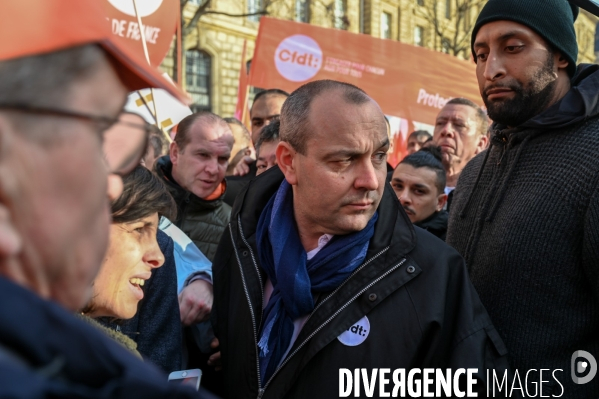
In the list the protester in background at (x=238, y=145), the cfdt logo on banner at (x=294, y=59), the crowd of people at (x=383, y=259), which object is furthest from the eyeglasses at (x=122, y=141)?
the cfdt logo on banner at (x=294, y=59)

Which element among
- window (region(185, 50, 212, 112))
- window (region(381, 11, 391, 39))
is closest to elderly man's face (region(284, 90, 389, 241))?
window (region(185, 50, 212, 112))

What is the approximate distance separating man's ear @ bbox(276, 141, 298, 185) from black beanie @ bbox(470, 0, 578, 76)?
948 mm

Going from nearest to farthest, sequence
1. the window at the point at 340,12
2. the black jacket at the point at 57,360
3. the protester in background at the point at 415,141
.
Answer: the black jacket at the point at 57,360
the protester in background at the point at 415,141
the window at the point at 340,12

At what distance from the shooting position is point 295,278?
216 centimetres

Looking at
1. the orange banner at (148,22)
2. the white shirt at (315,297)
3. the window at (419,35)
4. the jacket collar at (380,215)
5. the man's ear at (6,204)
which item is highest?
the man's ear at (6,204)

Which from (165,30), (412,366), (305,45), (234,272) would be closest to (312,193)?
(234,272)

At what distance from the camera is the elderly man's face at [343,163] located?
2236mm

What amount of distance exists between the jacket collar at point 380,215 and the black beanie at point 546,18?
80 centimetres

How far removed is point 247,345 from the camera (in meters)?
2.23

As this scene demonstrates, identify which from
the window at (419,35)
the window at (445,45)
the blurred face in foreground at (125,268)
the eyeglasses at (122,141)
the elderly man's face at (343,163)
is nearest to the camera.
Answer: the eyeglasses at (122,141)

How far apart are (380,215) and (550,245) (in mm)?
604

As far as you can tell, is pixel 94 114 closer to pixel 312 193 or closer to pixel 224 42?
pixel 312 193

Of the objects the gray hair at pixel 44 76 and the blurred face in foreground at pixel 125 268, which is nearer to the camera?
the gray hair at pixel 44 76

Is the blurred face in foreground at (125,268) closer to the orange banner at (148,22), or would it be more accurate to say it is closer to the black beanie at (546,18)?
the black beanie at (546,18)
